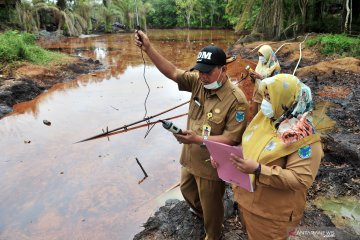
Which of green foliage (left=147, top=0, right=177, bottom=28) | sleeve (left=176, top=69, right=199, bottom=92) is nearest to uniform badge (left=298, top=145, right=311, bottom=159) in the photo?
sleeve (left=176, top=69, right=199, bottom=92)

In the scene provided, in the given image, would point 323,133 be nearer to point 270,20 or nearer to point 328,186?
point 328,186

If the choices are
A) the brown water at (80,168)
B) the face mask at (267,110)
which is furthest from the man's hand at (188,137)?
the brown water at (80,168)

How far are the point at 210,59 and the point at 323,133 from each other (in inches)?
157

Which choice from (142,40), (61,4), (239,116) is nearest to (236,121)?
(239,116)

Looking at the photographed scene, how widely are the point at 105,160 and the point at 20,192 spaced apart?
1573mm

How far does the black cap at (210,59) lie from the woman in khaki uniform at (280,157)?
515mm

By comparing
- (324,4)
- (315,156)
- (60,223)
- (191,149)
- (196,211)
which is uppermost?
(324,4)

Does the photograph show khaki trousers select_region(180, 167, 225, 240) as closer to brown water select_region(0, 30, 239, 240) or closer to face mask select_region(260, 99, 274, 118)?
face mask select_region(260, 99, 274, 118)

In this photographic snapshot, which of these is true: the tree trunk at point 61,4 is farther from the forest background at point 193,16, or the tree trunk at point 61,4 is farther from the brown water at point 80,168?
the brown water at point 80,168

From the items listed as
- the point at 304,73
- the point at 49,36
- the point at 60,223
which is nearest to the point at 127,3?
the point at 49,36

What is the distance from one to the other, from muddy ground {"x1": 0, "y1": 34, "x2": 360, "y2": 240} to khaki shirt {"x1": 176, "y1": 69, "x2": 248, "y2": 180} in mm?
1093

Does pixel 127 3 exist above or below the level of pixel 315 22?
above

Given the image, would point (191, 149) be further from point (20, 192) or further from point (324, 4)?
point (324, 4)

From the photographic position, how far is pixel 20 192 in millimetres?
4852
